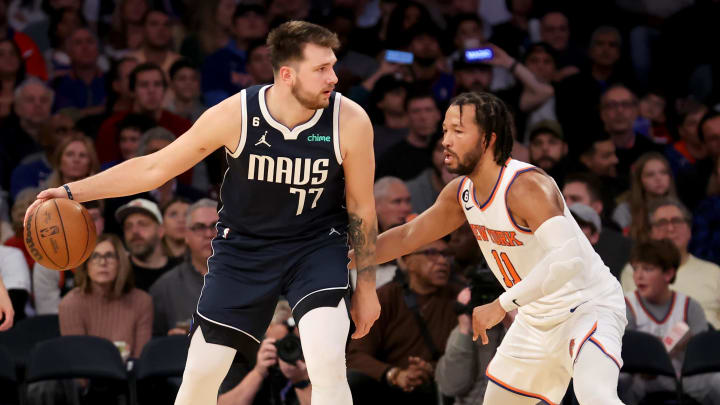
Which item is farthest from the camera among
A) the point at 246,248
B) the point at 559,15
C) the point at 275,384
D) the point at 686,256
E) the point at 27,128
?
the point at 559,15

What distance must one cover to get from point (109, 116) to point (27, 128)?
2.41 ft

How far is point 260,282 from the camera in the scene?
4852 mm

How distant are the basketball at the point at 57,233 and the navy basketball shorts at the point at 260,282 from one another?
64 cm

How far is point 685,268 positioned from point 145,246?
156 inches

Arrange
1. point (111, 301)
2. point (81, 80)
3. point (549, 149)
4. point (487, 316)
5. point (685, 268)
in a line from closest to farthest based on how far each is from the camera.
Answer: point (487, 316) → point (111, 301) → point (685, 268) → point (549, 149) → point (81, 80)

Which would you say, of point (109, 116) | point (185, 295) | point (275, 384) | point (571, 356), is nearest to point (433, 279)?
point (275, 384)

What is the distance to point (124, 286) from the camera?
24.2ft

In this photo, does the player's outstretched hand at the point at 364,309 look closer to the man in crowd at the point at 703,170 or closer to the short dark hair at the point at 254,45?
the man in crowd at the point at 703,170

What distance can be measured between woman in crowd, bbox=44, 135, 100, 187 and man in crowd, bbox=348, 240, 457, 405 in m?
2.72

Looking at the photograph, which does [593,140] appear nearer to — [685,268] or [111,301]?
[685,268]

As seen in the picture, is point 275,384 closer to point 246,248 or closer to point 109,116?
point 246,248

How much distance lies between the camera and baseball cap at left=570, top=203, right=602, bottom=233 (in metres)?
7.43

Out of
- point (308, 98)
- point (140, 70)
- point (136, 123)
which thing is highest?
point (140, 70)

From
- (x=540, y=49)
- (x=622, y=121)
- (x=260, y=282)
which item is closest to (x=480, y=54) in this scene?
(x=540, y=49)
